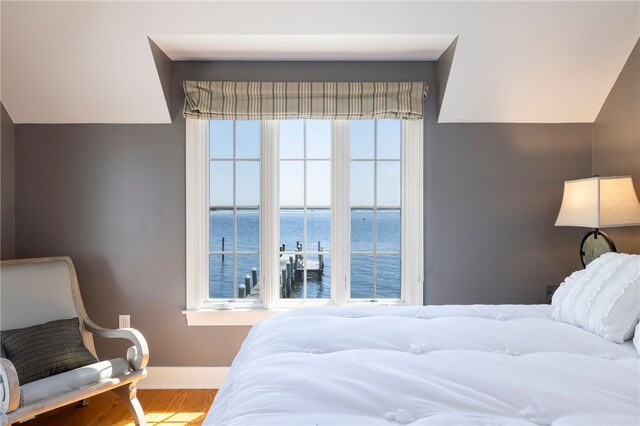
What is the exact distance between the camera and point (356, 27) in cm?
250

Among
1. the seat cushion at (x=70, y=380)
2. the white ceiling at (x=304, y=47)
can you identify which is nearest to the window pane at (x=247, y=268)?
the seat cushion at (x=70, y=380)

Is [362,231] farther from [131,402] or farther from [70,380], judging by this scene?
[70,380]

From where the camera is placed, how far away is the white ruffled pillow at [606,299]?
1410 mm

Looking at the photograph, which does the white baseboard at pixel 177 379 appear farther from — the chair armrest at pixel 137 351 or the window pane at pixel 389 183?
the window pane at pixel 389 183

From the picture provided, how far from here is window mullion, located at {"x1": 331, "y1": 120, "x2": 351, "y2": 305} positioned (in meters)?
2.98

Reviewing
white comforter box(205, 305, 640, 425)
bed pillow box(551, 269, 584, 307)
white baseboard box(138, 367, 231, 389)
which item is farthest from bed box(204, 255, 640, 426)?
white baseboard box(138, 367, 231, 389)

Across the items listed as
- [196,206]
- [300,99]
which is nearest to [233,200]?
[196,206]

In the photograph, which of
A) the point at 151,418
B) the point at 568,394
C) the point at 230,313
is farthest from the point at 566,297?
the point at 151,418

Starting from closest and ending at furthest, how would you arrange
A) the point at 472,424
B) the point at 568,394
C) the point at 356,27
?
1. the point at 472,424
2. the point at 568,394
3. the point at 356,27

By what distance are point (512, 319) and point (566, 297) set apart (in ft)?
0.73

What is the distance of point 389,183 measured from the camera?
3.01 m

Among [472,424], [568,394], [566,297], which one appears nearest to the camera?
[472,424]

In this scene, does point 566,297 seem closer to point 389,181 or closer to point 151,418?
point 389,181

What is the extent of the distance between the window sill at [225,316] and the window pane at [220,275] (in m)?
0.17
